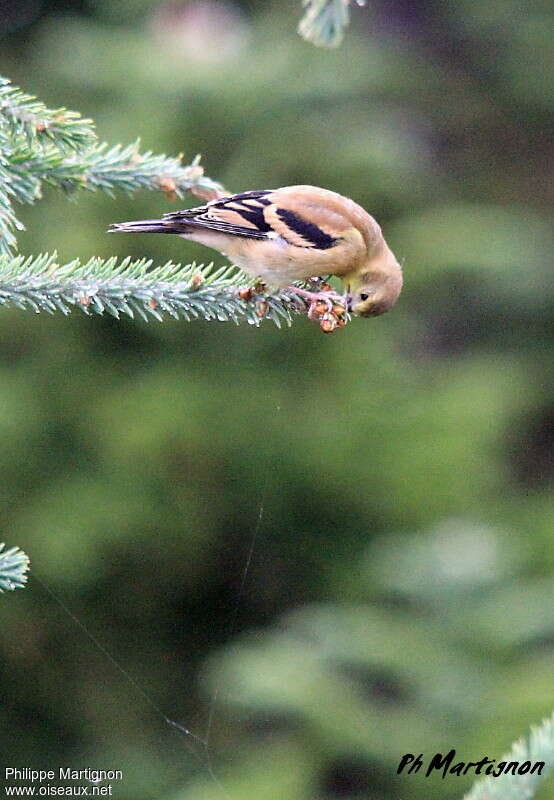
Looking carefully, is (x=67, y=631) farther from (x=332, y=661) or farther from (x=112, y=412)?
(x=332, y=661)

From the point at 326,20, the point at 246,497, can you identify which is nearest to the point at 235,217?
the point at 326,20

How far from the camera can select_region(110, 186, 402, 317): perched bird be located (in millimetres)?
3531

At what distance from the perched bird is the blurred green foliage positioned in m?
1.16

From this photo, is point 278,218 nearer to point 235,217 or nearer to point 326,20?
point 235,217

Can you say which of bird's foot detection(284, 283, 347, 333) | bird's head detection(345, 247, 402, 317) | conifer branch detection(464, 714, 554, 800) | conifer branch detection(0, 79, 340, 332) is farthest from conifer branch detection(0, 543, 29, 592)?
bird's head detection(345, 247, 402, 317)

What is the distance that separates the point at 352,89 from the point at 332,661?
11.9 ft

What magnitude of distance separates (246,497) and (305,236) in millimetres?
2006

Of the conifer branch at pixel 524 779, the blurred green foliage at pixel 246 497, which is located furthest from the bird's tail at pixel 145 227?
the conifer branch at pixel 524 779

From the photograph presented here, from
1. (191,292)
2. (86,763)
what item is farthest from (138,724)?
(191,292)

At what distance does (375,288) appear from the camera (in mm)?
3607

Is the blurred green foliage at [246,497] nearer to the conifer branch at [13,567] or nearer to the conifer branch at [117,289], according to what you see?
the conifer branch at [117,289]

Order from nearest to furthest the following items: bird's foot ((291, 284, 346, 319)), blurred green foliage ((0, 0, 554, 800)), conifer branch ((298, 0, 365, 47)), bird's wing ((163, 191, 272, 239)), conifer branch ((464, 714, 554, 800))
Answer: conifer branch ((464, 714, 554, 800)) → conifer branch ((298, 0, 365, 47)) → bird's foot ((291, 284, 346, 319)) → bird's wing ((163, 191, 272, 239)) → blurred green foliage ((0, 0, 554, 800))

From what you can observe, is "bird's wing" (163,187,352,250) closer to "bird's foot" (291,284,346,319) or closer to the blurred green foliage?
"bird's foot" (291,284,346,319)

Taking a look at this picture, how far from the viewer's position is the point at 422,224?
6.04m
